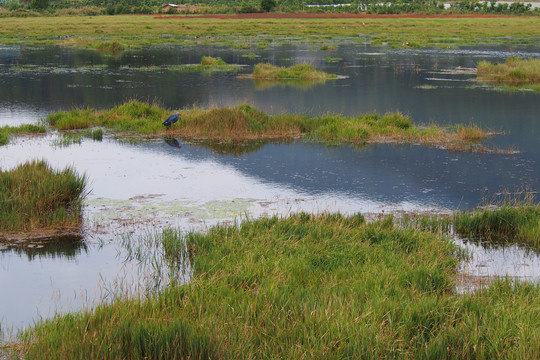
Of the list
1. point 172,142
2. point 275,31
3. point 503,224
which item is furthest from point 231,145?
point 275,31

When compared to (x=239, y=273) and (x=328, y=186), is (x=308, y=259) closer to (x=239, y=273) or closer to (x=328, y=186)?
(x=239, y=273)

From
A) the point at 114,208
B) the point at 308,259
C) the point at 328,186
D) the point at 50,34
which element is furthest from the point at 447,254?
the point at 50,34

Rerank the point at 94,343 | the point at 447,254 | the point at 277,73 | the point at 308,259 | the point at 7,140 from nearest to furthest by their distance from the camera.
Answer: the point at 94,343 → the point at 308,259 → the point at 447,254 → the point at 7,140 → the point at 277,73

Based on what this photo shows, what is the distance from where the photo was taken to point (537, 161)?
56.5 feet

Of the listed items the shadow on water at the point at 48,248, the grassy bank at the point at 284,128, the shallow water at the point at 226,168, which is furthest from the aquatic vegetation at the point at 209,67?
the shadow on water at the point at 48,248

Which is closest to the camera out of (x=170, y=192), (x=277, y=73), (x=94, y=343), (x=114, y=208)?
(x=94, y=343)

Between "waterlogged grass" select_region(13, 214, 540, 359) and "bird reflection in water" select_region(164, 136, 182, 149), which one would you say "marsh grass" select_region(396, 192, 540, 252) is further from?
"bird reflection in water" select_region(164, 136, 182, 149)

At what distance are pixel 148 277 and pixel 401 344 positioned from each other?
4.23m

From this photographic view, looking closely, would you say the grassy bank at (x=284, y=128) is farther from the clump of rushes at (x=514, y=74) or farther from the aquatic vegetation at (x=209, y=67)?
the aquatic vegetation at (x=209, y=67)

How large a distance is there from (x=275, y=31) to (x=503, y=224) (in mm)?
69736

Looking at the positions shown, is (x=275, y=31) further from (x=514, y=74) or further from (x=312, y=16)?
(x=514, y=74)

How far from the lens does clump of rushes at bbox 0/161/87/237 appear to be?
10.9 m

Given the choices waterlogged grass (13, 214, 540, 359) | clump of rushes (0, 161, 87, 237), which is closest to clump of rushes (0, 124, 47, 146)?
clump of rushes (0, 161, 87, 237)

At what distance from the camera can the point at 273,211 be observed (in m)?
12.4
